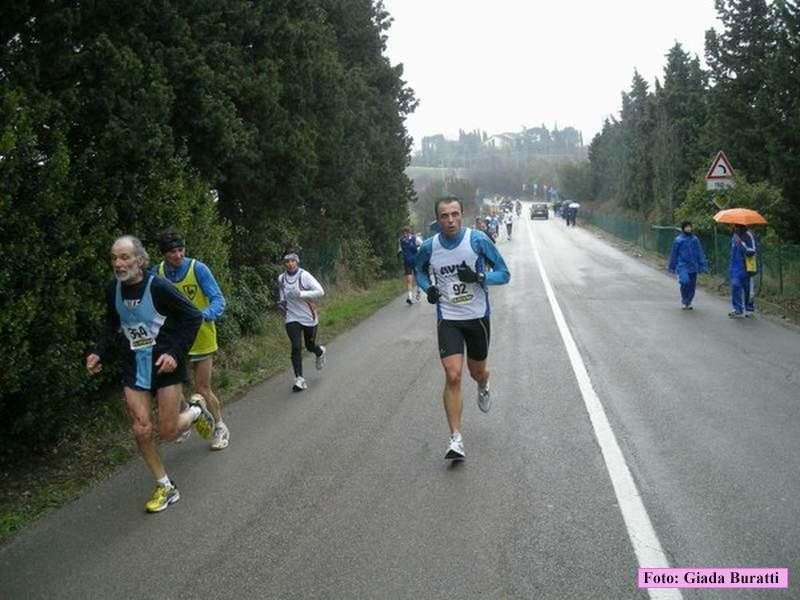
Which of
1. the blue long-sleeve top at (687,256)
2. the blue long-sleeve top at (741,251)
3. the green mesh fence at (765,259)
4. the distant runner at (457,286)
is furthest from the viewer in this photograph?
the green mesh fence at (765,259)

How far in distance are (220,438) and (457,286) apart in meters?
2.62

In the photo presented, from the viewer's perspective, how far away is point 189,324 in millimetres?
5438

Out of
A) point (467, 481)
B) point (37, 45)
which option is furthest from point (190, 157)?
point (467, 481)

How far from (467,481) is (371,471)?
81cm

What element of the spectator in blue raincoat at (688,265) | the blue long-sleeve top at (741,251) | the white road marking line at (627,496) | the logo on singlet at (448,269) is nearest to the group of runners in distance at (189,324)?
the logo on singlet at (448,269)

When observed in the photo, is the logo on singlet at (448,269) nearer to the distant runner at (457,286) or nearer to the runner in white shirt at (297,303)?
the distant runner at (457,286)

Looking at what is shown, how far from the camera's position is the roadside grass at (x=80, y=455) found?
5559 millimetres

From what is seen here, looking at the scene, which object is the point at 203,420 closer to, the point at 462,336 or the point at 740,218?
the point at 462,336

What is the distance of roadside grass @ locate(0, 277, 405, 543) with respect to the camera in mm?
5559

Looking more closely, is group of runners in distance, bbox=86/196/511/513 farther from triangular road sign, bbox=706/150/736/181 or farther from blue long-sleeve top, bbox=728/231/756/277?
triangular road sign, bbox=706/150/736/181

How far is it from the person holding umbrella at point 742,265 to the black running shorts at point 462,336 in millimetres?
9716

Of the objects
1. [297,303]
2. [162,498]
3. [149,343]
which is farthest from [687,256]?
[162,498]

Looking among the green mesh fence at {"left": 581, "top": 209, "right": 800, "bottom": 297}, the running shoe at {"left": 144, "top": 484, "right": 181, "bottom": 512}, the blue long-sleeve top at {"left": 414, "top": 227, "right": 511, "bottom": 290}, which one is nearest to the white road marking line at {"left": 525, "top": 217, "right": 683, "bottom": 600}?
the blue long-sleeve top at {"left": 414, "top": 227, "right": 511, "bottom": 290}

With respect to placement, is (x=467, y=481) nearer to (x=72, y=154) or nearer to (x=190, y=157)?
(x=72, y=154)
